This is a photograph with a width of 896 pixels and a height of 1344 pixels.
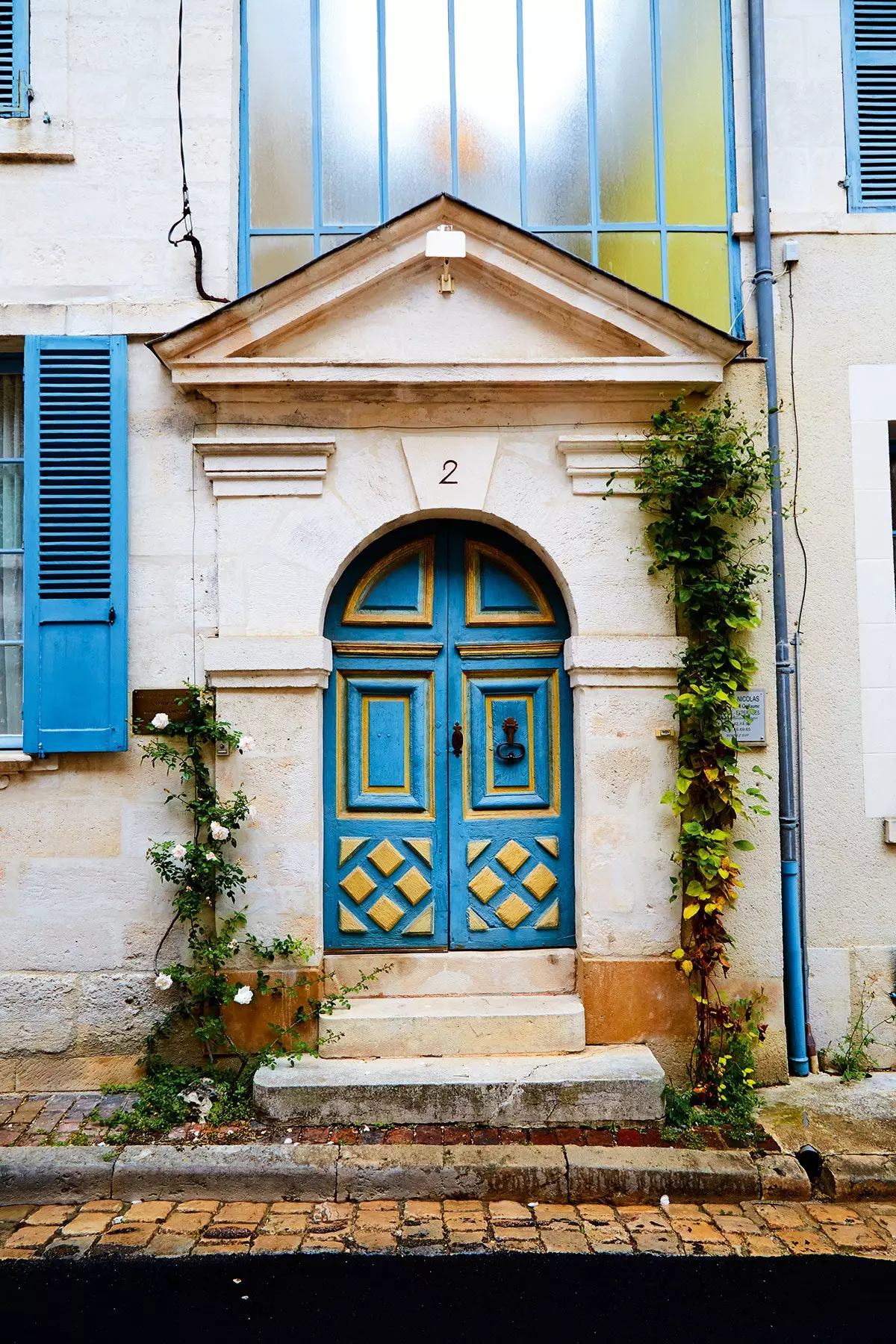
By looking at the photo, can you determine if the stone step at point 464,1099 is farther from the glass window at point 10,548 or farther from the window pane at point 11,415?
the window pane at point 11,415

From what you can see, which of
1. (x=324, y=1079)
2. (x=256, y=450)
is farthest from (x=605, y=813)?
(x=256, y=450)

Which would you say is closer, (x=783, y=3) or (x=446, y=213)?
(x=446, y=213)

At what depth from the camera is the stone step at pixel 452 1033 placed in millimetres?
4504

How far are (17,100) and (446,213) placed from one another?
2261mm

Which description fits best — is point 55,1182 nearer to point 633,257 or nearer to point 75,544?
point 75,544

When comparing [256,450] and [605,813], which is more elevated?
[256,450]

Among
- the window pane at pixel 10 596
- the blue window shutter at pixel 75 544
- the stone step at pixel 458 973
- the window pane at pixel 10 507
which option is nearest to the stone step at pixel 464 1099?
the stone step at pixel 458 973

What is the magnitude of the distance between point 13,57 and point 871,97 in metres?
4.39

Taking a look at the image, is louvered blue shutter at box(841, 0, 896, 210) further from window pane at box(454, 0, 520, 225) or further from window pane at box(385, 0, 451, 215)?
window pane at box(385, 0, 451, 215)

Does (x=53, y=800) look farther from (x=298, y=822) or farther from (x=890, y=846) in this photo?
(x=890, y=846)

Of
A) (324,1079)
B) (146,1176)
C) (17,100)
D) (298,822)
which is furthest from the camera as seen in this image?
(17,100)

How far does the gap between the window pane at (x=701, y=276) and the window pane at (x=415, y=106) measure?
4.20 ft

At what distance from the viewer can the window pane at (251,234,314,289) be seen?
502cm

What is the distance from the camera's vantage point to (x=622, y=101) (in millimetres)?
5129
